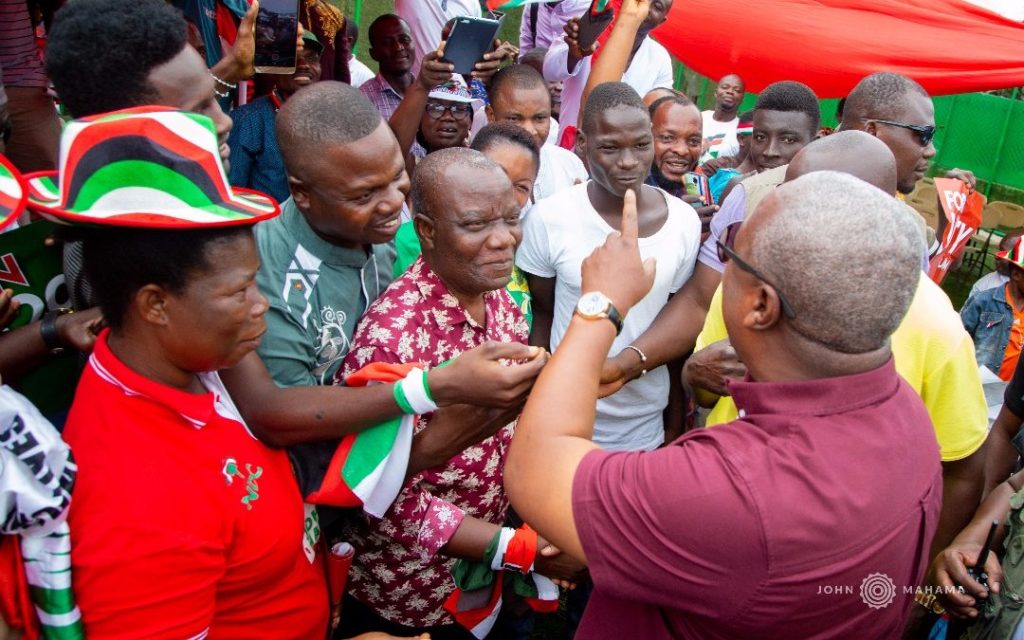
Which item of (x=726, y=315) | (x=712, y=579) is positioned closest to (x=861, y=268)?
(x=726, y=315)

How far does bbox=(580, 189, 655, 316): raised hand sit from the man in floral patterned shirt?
0.53 m

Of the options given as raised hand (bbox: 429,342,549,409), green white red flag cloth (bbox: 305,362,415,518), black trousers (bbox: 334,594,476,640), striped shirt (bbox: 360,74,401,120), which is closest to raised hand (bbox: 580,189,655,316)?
raised hand (bbox: 429,342,549,409)

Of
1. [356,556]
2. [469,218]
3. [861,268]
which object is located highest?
[861,268]

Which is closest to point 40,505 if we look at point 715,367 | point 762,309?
point 762,309

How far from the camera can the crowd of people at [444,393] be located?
1475 millimetres

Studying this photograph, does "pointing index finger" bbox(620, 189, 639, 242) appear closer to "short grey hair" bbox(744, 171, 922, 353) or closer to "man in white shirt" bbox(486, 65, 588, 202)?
"short grey hair" bbox(744, 171, 922, 353)

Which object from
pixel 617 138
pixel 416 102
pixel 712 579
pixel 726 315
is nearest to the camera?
pixel 712 579

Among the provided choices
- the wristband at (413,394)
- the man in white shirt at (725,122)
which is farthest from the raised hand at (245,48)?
the man in white shirt at (725,122)

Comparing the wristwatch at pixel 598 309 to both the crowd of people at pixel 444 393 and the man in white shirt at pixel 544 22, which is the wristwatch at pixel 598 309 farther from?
the man in white shirt at pixel 544 22

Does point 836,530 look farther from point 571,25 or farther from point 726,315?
point 571,25

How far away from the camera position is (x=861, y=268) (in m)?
1.47

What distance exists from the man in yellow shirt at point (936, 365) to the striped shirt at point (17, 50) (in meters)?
2.83

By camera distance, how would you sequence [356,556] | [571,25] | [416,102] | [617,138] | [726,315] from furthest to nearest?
[571,25] < [416,102] < [617,138] < [356,556] < [726,315]

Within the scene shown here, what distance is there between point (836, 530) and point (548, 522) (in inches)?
21.8
